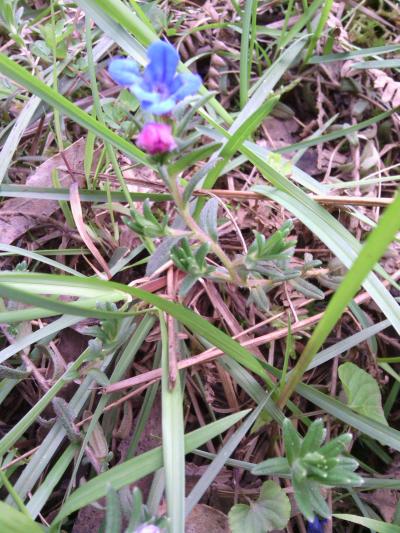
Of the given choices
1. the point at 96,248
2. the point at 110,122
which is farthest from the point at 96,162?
the point at 96,248

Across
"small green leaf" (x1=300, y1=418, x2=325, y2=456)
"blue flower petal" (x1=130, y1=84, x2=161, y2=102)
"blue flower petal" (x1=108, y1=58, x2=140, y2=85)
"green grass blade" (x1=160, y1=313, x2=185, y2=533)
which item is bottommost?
"small green leaf" (x1=300, y1=418, x2=325, y2=456)

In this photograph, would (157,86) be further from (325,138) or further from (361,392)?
(361,392)

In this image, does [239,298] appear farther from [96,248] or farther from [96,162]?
[96,162]

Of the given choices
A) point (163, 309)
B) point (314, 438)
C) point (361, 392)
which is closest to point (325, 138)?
point (361, 392)

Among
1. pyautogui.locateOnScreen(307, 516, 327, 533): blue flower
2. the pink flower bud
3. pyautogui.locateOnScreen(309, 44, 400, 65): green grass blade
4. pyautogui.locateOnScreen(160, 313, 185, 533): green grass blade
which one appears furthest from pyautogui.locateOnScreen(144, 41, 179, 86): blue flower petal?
pyautogui.locateOnScreen(307, 516, 327, 533): blue flower

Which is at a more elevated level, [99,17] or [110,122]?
[99,17]

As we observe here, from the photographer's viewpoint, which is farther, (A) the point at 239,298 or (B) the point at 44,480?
(A) the point at 239,298

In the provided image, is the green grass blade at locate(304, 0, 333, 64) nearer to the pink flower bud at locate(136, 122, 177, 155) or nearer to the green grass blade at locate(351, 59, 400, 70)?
the green grass blade at locate(351, 59, 400, 70)
